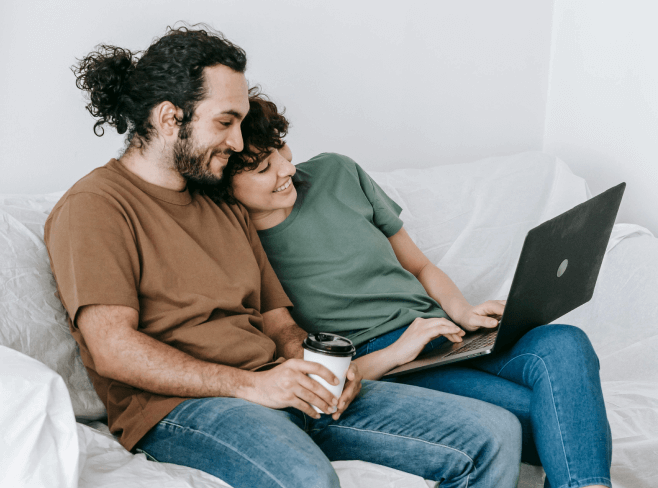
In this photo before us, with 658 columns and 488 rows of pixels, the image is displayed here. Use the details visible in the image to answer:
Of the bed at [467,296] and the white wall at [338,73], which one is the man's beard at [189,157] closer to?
the bed at [467,296]

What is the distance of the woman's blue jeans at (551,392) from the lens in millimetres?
1013

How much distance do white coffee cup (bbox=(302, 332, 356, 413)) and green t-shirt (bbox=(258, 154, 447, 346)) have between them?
0.39 meters

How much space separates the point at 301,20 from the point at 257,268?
956 millimetres

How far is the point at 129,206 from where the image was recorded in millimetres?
1107

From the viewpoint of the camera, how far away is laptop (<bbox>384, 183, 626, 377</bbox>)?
1040 mm

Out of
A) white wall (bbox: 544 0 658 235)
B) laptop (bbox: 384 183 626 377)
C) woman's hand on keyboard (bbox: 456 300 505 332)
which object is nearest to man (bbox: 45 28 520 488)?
laptop (bbox: 384 183 626 377)

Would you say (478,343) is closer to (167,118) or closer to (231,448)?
(231,448)

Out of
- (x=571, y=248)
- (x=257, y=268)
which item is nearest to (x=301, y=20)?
(x=257, y=268)

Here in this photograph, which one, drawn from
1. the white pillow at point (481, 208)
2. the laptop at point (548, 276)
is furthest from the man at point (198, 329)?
the white pillow at point (481, 208)

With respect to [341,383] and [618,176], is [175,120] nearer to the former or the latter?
A: [341,383]

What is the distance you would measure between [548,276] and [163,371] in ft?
2.27

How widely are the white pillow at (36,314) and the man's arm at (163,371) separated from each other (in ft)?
0.46

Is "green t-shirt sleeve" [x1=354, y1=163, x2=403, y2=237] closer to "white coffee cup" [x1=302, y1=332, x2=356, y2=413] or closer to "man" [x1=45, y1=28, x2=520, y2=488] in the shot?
"man" [x1=45, y1=28, x2=520, y2=488]

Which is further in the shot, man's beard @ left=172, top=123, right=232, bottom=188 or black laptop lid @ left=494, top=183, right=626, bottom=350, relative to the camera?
man's beard @ left=172, top=123, right=232, bottom=188
